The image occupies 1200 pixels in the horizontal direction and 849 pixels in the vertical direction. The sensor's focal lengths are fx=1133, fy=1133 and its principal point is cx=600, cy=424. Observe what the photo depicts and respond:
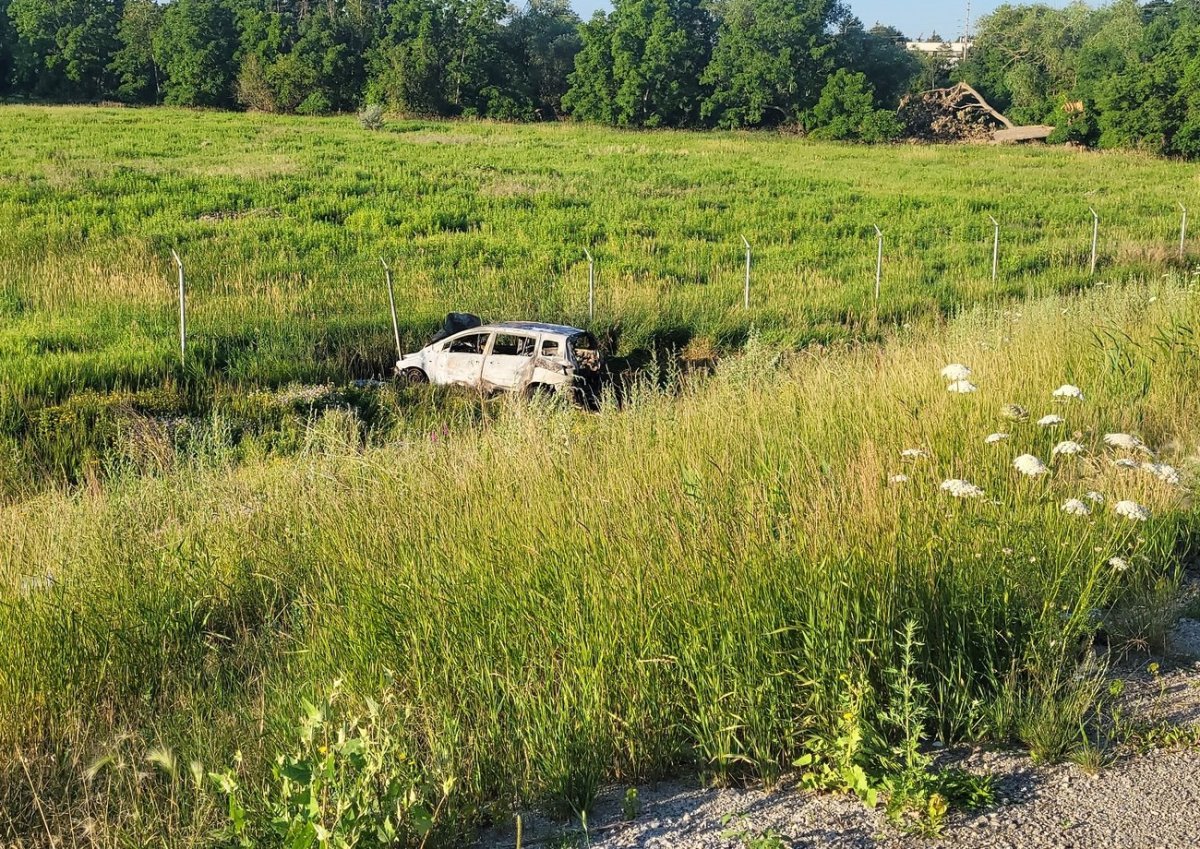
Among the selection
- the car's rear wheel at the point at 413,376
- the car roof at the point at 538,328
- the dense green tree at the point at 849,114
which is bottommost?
the car's rear wheel at the point at 413,376

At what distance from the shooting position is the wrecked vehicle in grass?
1438cm

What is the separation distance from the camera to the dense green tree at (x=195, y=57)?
78.9m

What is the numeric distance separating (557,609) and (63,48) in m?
89.2

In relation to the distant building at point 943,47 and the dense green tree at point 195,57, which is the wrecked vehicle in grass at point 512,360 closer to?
the dense green tree at point 195,57

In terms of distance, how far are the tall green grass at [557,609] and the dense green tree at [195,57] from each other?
7956 cm

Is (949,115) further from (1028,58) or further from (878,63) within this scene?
(1028,58)

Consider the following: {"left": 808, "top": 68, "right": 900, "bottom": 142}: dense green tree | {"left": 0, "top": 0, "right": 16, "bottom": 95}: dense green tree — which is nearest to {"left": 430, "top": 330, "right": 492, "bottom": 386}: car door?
{"left": 808, "top": 68, "right": 900, "bottom": 142}: dense green tree

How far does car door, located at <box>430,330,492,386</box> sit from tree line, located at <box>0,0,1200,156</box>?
61896mm

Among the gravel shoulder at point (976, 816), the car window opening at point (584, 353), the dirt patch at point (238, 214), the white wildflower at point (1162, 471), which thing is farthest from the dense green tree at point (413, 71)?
the gravel shoulder at point (976, 816)

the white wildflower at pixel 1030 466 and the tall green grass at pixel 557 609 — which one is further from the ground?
the white wildflower at pixel 1030 466

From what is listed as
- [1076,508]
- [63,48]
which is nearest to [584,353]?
[1076,508]

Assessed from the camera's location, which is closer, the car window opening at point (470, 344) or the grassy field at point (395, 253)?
the grassy field at point (395, 253)

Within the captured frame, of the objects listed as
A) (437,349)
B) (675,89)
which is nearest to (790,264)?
(437,349)

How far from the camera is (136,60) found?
8112cm
